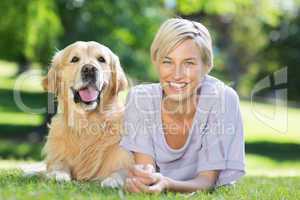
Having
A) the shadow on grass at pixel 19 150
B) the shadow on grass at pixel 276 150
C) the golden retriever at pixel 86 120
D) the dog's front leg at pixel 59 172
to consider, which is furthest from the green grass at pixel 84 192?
the shadow on grass at pixel 276 150

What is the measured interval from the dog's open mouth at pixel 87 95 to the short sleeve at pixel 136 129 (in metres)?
0.40

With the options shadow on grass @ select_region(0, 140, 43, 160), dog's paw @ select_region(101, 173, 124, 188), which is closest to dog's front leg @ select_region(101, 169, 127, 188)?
dog's paw @ select_region(101, 173, 124, 188)

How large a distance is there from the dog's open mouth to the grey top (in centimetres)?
43

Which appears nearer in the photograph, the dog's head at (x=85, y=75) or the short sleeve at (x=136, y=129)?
the short sleeve at (x=136, y=129)

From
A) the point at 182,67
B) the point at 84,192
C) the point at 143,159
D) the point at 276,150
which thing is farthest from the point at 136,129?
the point at 276,150

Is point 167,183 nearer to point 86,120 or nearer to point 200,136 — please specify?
point 200,136

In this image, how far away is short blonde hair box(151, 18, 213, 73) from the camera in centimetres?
445

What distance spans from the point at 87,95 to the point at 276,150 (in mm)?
16862

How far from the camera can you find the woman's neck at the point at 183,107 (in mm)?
4699

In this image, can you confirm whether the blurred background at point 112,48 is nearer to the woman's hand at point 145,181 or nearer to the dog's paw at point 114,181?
the dog's paw at point 114,181

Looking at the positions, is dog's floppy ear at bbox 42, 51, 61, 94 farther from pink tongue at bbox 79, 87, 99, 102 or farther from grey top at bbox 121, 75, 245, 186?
grey top at bbox 121, 75, 245, 186

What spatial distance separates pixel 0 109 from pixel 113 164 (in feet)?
70.2

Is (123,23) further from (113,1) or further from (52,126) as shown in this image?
(52,126)

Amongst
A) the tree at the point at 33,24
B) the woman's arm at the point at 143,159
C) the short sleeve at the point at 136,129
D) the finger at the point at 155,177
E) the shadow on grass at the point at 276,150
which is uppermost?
the tree at the point at 33,24
